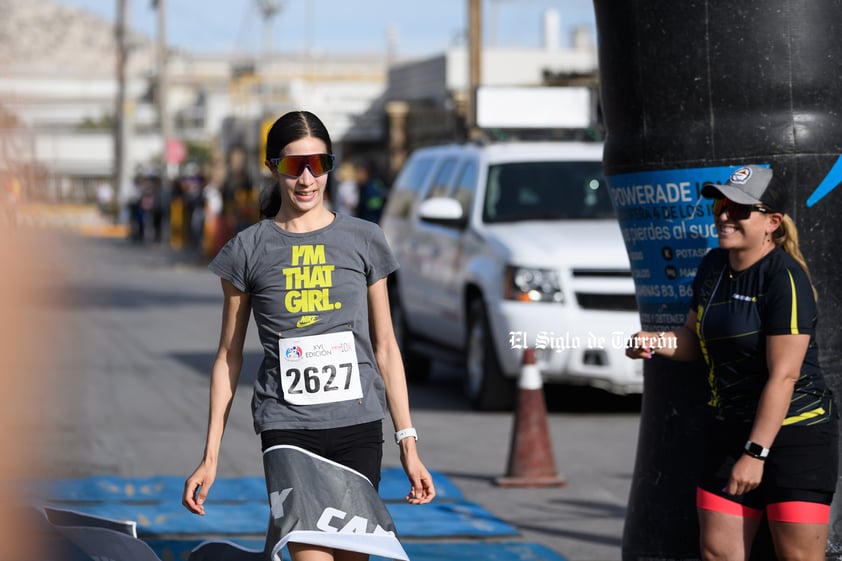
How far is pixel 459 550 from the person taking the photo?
23.5 ft

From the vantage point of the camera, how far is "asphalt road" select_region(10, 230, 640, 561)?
273cm

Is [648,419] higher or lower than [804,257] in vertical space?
lower

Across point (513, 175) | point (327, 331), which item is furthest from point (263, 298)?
point (513, 175)

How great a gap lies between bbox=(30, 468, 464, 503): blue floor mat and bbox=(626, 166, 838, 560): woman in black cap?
3.84m

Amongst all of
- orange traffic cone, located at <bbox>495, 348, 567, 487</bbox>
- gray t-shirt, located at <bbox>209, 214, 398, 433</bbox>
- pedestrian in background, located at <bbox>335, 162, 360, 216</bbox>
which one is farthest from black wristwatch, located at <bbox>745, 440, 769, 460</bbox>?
pedestrian in background, located at <bbox>335, 162, 360, 216</bbox>

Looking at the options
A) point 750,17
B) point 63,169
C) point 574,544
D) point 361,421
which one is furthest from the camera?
point 574,544

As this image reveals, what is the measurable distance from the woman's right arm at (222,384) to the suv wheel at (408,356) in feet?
29.9

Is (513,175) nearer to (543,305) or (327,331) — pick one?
(543,305)

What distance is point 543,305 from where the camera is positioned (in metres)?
11.0

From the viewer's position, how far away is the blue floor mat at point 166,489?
27.0 feet

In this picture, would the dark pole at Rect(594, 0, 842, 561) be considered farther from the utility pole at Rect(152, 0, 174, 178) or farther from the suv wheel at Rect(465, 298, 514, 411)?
the utility pole at Rect(152, 0, 174, 178)

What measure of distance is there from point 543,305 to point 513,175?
1964mm

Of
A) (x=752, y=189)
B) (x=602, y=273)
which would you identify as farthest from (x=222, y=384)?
(x=602, y=273)

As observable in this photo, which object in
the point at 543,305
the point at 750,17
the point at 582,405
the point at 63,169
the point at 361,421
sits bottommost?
the point at 582,405
